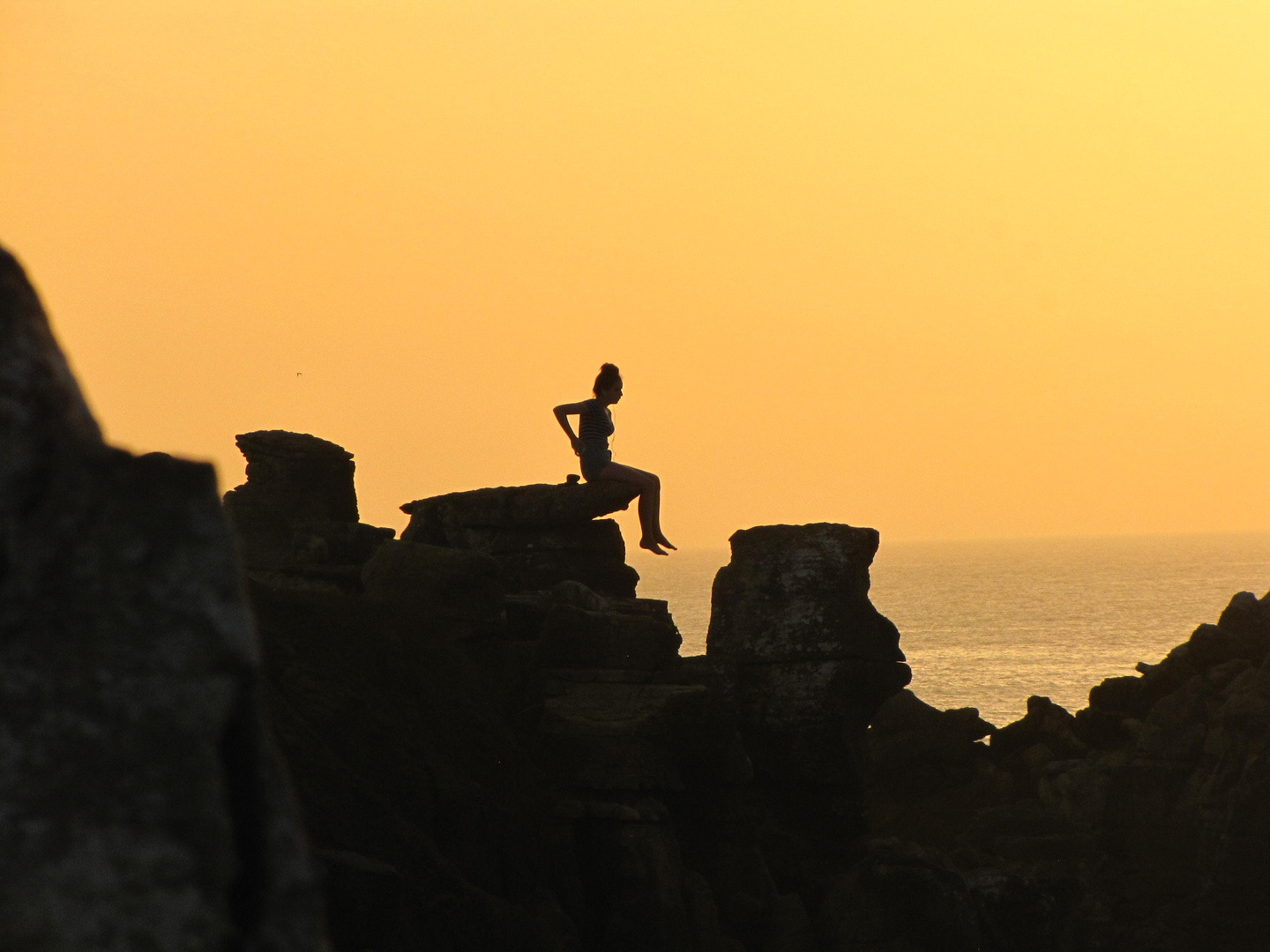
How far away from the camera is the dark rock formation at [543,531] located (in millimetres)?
19516

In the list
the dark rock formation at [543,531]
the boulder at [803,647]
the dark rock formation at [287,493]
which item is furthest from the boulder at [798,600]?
the dark rock formation at [287,493]

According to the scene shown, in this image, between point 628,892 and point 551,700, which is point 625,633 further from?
point 628,892

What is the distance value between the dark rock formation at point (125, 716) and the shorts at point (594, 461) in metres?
16.4

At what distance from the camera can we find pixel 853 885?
1762 centimetres

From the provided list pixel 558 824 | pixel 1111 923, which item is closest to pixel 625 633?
pixel 558 824

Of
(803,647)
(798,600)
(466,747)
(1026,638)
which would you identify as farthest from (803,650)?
(1026,638)

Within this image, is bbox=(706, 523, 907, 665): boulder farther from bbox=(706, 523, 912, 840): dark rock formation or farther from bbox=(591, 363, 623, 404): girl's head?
bbox=(591, 363, 623, 404): girl's head

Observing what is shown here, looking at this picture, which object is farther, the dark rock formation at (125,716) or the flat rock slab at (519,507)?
the flat rock slab at (519,507)

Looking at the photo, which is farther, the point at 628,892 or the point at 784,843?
the point at 784,843

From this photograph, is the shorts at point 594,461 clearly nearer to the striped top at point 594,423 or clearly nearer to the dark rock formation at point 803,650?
the striped top at point 594,423

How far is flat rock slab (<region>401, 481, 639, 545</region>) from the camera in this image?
1944 cm

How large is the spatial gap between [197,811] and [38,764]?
0.23 m

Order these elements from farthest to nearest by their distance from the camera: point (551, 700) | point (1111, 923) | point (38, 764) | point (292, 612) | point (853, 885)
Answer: point (1111, 923), point (853, 885), point (551, 700), point (292, 612), point (38, 764)

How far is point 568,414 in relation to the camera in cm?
1781
